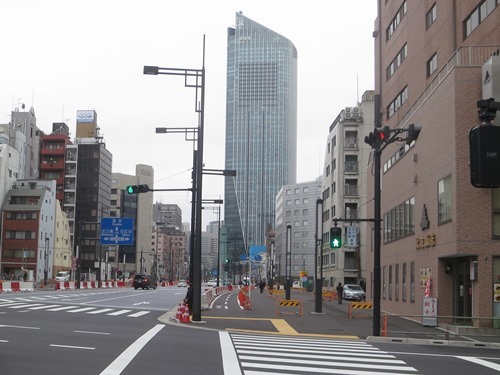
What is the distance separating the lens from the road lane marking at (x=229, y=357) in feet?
40.4

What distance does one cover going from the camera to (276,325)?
26.5 m

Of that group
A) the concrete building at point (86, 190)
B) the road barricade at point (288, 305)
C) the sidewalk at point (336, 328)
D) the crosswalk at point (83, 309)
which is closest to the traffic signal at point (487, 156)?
the sidewalk at point (336, 328)

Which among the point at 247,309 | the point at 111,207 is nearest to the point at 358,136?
the point at 247,309

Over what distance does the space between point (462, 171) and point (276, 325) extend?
32.4ft

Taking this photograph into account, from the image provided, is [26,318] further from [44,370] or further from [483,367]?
[483,367]

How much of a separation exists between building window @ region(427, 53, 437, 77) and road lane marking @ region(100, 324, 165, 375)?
23.0 m

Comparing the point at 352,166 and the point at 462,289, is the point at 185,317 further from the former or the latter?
the point at 352,166

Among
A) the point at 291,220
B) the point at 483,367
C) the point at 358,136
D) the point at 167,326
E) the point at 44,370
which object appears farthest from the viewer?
the point at 291,220

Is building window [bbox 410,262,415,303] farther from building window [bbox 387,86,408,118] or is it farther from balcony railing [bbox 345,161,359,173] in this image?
balcony railing [bbox 345,161,359,173]

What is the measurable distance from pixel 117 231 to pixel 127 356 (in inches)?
2064

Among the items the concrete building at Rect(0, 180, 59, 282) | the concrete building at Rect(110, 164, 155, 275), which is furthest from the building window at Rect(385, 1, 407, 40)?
the concrete building at Rect(110, 164, 155, 275)

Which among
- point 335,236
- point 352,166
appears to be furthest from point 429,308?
point 352,166

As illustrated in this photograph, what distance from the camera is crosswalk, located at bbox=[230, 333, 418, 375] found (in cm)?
1305

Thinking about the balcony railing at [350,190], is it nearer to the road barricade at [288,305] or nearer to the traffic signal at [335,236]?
the road barricade at [288,305]
